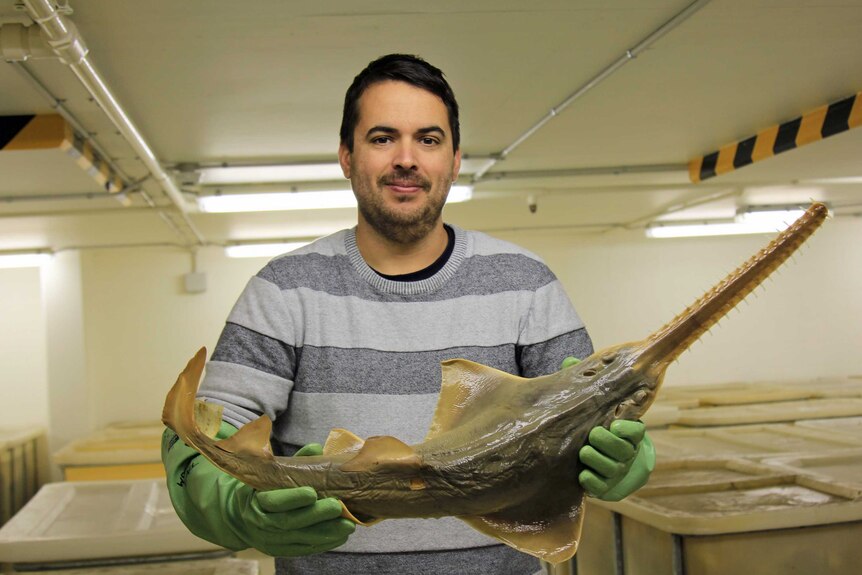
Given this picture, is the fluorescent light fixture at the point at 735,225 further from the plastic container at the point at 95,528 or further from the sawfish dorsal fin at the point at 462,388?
the sawfish dorsal fin at the point at 462,388

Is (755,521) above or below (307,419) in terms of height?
below

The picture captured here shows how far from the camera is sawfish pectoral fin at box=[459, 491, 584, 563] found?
1.58m

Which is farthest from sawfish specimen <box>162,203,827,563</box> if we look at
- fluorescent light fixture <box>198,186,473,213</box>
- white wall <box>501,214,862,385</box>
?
white wall <box>501,214,862,385</box>

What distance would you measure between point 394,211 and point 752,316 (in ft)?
38.2

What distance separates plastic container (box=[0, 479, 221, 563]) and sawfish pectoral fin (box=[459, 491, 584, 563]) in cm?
352

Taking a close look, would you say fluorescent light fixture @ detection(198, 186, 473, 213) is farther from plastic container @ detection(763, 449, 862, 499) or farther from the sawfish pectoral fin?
the sawfish pectoral fin

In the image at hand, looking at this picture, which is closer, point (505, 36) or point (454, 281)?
point (454, 281)

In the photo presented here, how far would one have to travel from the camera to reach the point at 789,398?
9.14 m

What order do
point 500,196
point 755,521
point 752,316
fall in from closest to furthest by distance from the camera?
point 755,521
point 500,196
point 752,316

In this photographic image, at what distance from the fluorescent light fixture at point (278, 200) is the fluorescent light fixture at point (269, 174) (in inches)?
6.4

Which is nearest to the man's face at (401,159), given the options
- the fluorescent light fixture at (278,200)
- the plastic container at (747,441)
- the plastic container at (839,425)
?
the plastic container at (747,441)

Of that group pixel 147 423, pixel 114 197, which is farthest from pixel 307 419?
pixel 147 423

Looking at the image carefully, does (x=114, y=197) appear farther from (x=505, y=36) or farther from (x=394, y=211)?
(x=394, y=211)

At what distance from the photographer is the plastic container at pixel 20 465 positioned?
363 inches
